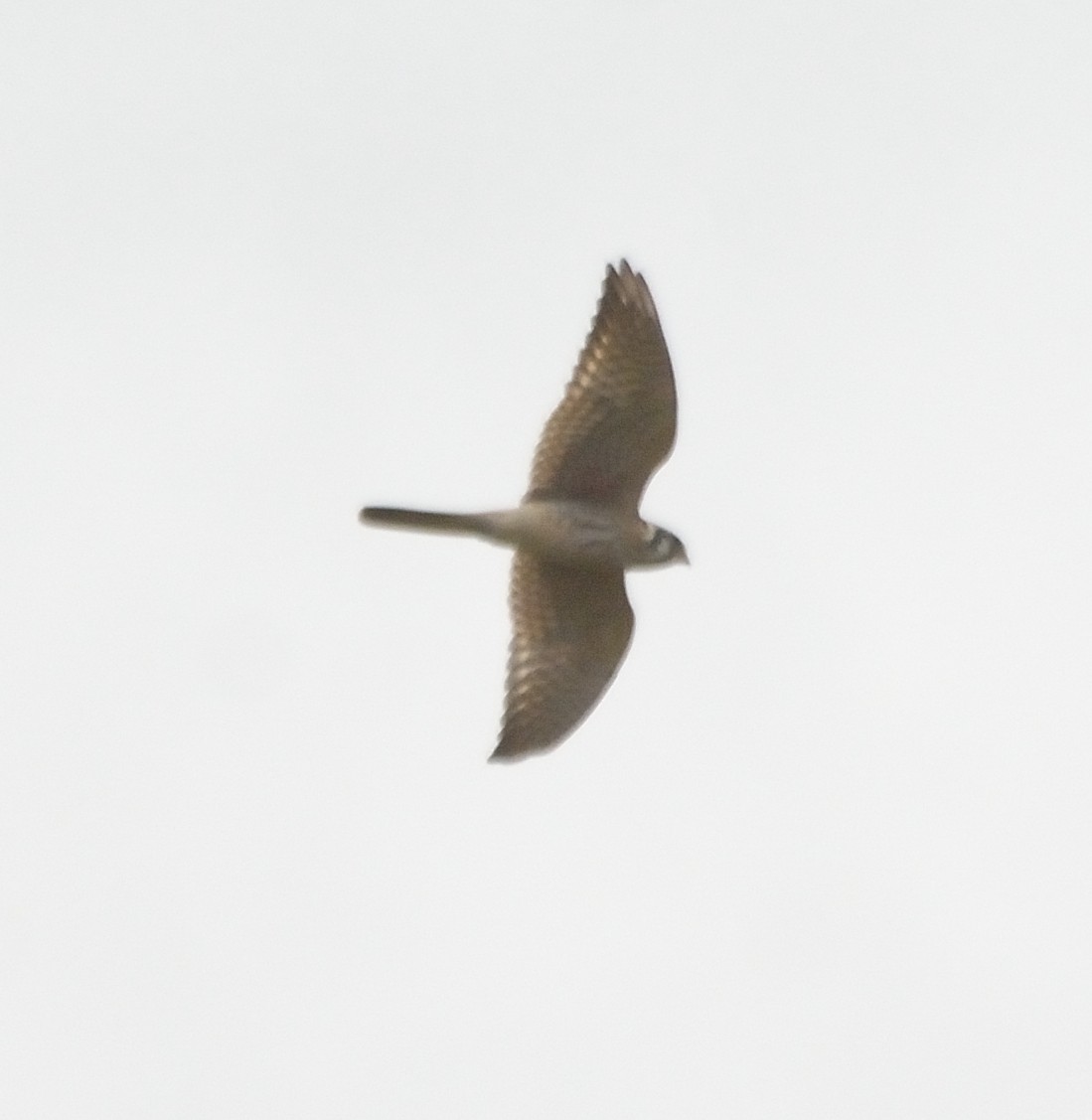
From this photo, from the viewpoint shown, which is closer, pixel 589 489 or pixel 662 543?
pixel 589 489

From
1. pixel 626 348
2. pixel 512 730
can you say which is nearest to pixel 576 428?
pixel 626 348

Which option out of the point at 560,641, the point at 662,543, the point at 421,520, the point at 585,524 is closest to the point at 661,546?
the point at 662,543

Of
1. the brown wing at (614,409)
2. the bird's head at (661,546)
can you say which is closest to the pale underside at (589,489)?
the brown wing at (614,409)

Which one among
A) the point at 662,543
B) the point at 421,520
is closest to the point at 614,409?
the point at 662,543

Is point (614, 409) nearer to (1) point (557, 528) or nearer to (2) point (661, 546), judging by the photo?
(1) point (557, 528)

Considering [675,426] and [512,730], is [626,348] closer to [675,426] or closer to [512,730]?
[675,426]

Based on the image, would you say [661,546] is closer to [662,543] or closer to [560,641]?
[662,543]

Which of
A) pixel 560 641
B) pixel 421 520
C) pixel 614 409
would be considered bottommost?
pixel 560 641

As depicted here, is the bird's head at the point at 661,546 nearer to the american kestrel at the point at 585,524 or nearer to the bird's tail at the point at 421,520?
the american kestrel at the point at 585,524

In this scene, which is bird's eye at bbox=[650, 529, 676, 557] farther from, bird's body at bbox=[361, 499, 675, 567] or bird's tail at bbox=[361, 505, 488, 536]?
bird's tail at bbox=[361, 505, 488, 536]

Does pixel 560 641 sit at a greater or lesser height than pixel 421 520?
lesser
